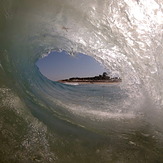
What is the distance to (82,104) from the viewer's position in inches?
114

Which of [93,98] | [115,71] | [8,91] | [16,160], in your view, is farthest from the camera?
[93,98]

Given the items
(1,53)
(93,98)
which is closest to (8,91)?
(1,53)

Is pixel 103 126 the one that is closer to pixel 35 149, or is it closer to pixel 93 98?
pixel 93 98

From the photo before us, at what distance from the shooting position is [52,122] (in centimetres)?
257

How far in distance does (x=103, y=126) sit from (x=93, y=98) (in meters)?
0.63

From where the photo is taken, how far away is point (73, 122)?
2.62 meters

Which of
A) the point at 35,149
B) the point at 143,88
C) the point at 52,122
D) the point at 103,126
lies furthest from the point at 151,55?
the point at 35,149

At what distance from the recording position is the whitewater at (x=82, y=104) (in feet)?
7.91

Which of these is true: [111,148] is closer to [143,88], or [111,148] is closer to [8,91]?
[143,88]

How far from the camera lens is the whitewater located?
94.9 inches

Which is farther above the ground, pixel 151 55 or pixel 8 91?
pixel 151 55

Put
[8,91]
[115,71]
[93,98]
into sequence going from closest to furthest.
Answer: [8,91]
[115,71]
[93,98]

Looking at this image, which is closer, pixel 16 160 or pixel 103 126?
pixel 16 160

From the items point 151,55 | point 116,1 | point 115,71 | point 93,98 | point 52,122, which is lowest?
point 52,122
